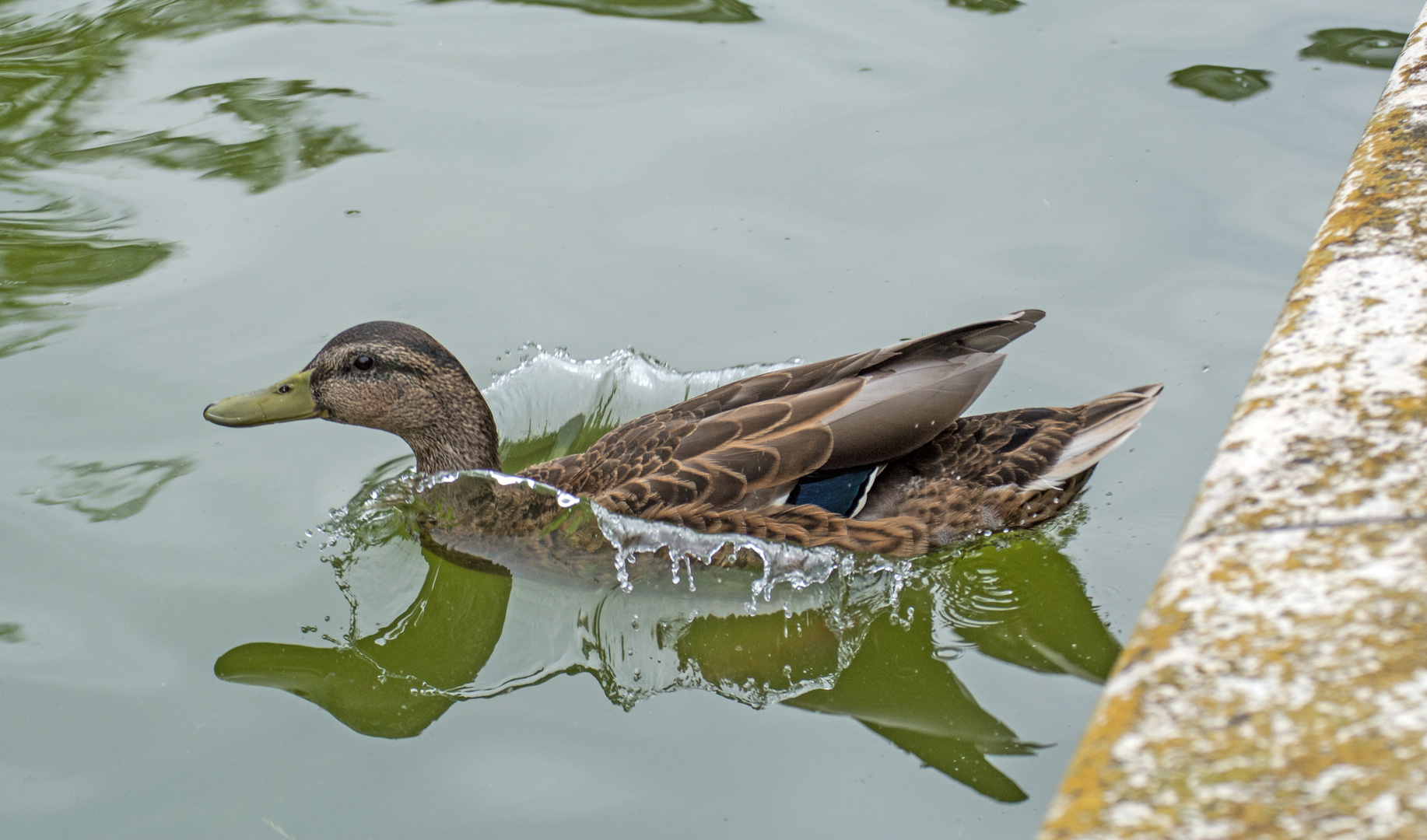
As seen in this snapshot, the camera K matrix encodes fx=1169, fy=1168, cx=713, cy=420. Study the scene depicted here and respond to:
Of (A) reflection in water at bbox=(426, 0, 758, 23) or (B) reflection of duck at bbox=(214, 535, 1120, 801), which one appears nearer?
(B) reflection of duck at bbox=(214, 535, 1120, 801)

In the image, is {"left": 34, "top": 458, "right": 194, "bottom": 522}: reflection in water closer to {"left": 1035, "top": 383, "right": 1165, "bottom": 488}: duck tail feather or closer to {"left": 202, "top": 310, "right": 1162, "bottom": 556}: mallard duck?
{"left": 202, "top": 310, "right": 1162, "bottom": 556}: mallard duck

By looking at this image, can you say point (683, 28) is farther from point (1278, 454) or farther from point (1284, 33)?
point (1278, 454)

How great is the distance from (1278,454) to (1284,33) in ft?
20.1

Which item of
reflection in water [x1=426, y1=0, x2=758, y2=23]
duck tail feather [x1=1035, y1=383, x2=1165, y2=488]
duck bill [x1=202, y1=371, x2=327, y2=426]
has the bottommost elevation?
duck tail feather [x1=1035, y1=383, x2=1165, y2=488]

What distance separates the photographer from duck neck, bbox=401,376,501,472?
4566mm

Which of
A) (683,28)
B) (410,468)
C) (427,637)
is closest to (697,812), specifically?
(427,637)

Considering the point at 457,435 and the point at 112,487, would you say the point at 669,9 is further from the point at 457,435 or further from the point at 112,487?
the point at 112,487

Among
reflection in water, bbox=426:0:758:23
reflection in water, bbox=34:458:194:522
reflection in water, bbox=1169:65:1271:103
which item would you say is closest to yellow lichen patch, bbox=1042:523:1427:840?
reflection in water, bbox=34:458:194:522

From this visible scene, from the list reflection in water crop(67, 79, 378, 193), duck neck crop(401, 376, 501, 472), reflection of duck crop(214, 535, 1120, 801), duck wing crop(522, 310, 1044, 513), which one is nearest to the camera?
reflection of duck crop(214, 535, 1120, 801)

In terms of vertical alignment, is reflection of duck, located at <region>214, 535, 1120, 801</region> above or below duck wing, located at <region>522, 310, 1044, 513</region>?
below

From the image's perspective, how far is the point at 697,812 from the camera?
298cm

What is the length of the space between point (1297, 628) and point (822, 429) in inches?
104

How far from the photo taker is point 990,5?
23.4ft

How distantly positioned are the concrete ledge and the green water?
5.10 feet
